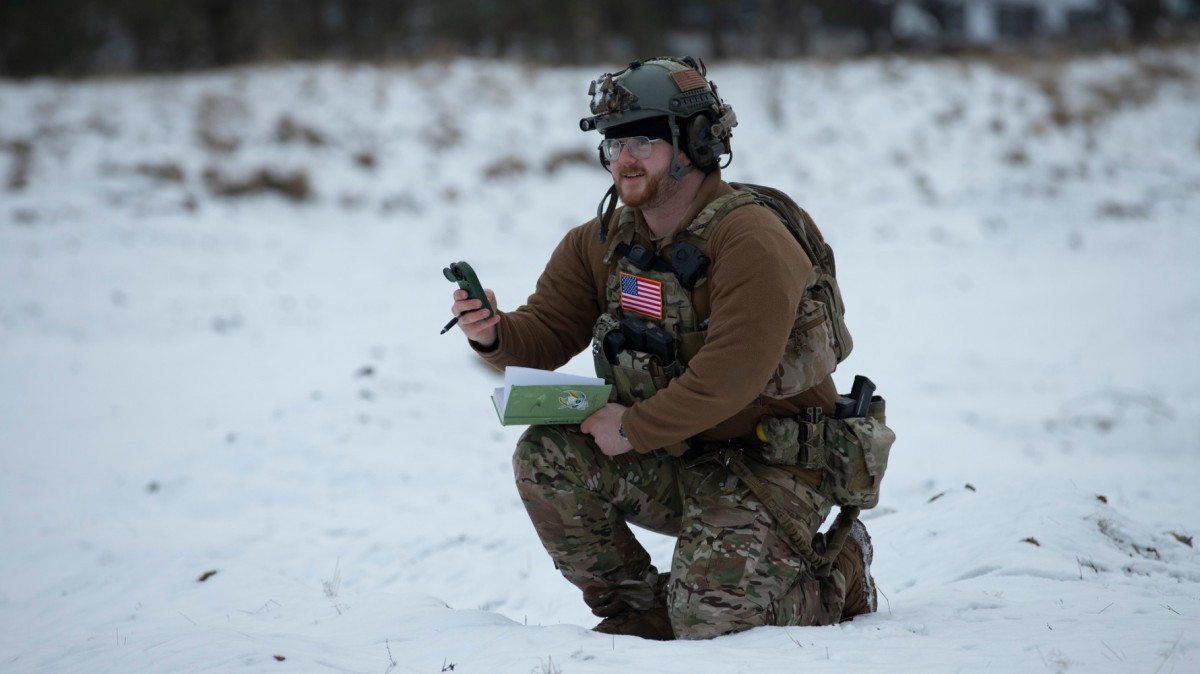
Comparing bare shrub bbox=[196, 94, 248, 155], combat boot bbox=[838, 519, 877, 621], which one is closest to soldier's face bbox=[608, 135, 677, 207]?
combat boot bbox=[838, 519, 877, 621]

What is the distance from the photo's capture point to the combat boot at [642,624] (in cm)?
356

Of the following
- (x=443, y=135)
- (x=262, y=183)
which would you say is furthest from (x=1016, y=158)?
(x=262, y=183)

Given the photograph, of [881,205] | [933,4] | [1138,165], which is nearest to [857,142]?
[881,205]

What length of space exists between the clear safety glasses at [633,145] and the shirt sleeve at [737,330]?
40 cm

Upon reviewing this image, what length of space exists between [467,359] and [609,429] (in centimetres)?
547

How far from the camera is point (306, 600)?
4.12 m

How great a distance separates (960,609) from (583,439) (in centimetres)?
150

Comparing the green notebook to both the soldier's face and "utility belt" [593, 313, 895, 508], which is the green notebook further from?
the soldier's face

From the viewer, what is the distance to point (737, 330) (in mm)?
3072

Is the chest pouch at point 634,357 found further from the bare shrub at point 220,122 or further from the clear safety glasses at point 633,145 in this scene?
the bare shrub at point 220,122

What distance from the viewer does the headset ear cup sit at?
3367mm

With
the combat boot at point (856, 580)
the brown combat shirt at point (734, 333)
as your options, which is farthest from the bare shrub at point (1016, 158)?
the brown combat shirt at point (734, 333)

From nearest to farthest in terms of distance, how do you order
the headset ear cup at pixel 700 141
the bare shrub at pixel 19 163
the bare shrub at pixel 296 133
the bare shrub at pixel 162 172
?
the headset ear cup at pixel 700 141 < the bare shrub at pixel 19 163 < the bare shrub at pixel 162 172 < the bare shrub at pixel 296 133

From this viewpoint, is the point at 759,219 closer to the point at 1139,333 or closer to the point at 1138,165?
the point at 1139,333
